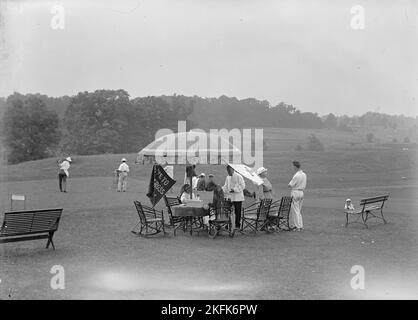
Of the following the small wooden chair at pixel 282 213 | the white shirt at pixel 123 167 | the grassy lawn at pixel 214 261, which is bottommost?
the grassy lawn at pixel 214 261

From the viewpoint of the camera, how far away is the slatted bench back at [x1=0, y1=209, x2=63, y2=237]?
8797 millimetres

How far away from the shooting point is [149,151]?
11.2 m

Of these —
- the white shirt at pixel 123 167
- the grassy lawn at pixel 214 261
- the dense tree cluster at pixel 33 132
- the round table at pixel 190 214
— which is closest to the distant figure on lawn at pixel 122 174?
the white shirt at pixel 123 167

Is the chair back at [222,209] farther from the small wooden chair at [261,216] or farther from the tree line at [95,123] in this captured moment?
the tree line at [95,123]

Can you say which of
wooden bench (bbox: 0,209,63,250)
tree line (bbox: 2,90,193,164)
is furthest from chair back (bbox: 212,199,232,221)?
tree line (bbox: 2,90,193,164)

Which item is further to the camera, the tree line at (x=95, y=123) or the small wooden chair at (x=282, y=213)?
the tree line at (x=95, y=123)

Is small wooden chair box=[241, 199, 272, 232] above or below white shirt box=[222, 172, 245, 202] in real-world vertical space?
below

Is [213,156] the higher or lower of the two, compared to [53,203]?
higher

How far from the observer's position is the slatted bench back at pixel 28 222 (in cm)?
880

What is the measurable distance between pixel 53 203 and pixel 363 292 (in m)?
13.9

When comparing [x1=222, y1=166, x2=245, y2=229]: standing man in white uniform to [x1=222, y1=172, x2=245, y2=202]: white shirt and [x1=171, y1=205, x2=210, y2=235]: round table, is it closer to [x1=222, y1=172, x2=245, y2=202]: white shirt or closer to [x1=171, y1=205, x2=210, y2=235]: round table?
[x1=222, y1=172, x2=245, y2=202]: white shirt
